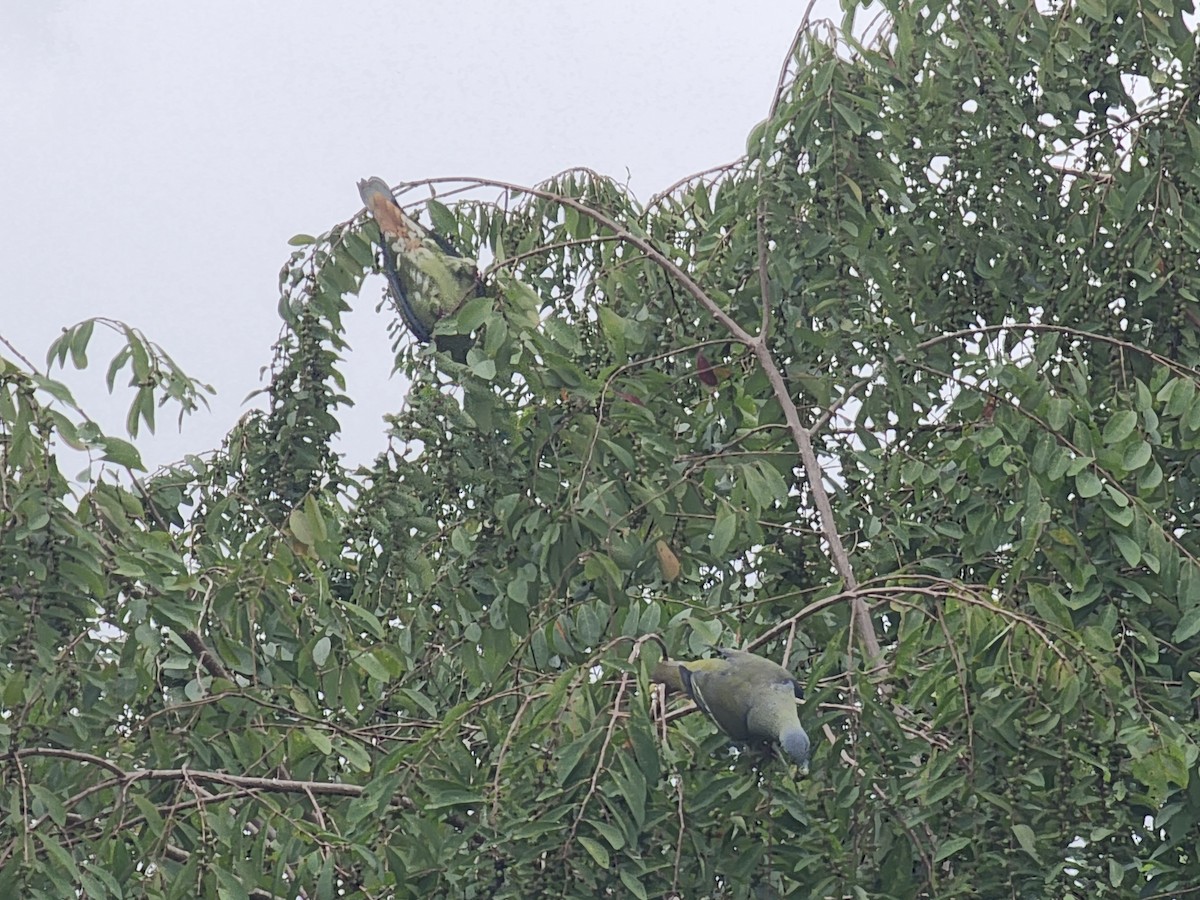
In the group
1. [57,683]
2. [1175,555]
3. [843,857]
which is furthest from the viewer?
[1175,555]

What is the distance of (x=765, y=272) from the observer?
3176 millimetres

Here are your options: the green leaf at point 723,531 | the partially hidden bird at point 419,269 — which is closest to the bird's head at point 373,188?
the partially hidden bird at point 419,269

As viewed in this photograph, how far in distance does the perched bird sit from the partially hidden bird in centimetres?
78

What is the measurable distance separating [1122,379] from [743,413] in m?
0.77

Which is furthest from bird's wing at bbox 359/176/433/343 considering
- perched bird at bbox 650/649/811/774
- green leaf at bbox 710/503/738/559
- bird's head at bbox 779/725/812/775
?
bird's head at bbox 779/725/812/775

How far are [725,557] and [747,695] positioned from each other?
96 cm

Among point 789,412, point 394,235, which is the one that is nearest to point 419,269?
point 394,235

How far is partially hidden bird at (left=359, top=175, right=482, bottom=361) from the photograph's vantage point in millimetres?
3102

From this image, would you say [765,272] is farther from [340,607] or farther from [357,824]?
[357,824]

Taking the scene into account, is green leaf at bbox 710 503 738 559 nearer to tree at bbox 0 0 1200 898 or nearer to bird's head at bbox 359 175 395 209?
tree at bbox 0 0 1200 898

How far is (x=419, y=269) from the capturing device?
3135 millimetres

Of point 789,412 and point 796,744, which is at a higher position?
point 789,412

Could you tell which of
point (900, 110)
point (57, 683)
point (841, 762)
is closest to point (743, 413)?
point (900, 110)

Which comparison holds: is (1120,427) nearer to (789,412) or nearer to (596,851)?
(789,412)
